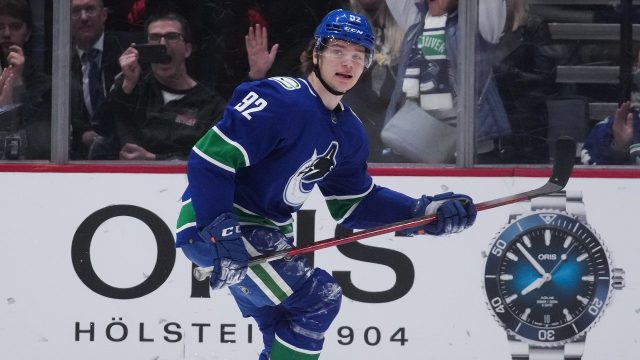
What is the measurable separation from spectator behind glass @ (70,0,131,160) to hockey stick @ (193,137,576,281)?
1.30m

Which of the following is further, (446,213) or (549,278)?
(549,278)

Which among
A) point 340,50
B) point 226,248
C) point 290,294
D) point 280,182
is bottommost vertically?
point 290,294

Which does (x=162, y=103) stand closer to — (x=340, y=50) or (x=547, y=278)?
(x=340, y=50)

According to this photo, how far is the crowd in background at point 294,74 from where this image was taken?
4848 mm

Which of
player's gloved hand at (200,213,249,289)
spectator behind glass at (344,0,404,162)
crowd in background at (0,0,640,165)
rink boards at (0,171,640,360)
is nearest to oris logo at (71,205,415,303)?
rink boards at (0,171,640,360)

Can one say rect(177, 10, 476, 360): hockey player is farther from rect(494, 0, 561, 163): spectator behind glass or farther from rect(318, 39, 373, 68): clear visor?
rect(494, 0, 561, 163): spectator behind glass

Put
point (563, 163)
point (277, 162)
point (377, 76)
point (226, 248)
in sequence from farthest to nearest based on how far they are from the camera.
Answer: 1. point (377, 76)
2. point (563, 163)
3. point (277, 162)
4. point (226, 248)

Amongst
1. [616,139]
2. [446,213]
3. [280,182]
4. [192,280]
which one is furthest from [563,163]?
[192,280]

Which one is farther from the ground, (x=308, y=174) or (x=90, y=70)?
(x=90, y=70)

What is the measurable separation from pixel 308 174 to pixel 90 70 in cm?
146

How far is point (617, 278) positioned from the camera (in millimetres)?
4781

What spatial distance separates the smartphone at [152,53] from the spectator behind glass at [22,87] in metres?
0.35

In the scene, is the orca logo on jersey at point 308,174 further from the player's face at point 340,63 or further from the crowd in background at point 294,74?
the crowd in background at point 294,74

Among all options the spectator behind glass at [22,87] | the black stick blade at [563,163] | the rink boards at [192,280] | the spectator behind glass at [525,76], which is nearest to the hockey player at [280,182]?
the black stick blade at [563,163]
